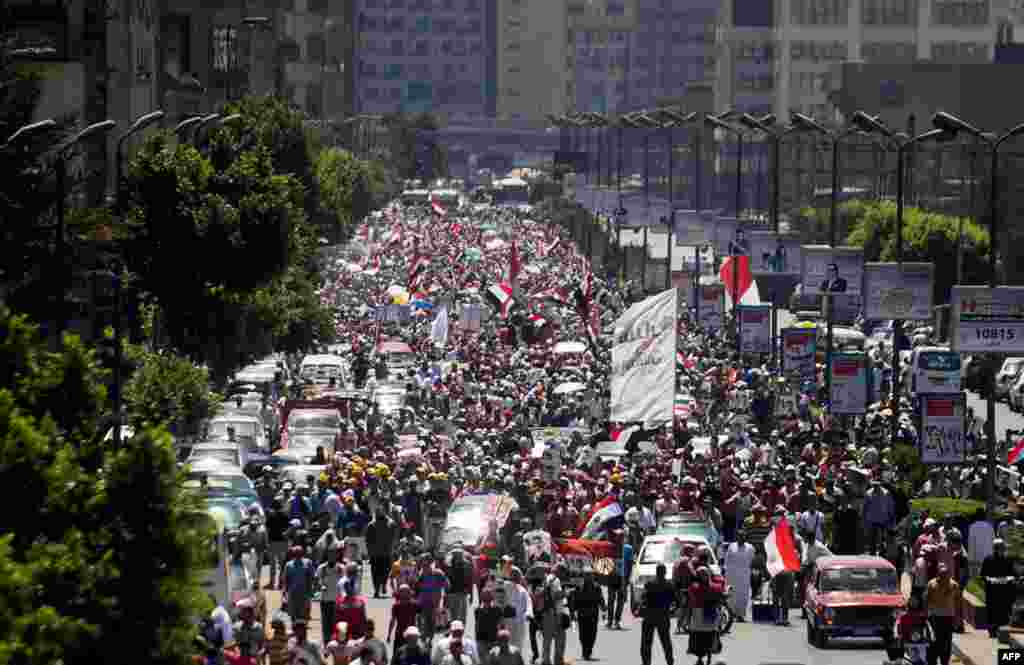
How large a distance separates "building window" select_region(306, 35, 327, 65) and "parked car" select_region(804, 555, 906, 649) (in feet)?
502

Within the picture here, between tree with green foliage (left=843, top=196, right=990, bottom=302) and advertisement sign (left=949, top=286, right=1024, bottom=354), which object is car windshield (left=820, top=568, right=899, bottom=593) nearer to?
advertisement sign (left=949, top=286, right=1024, bottom=354)

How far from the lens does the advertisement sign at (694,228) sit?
85.2m

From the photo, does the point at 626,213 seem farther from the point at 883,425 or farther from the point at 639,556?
the point at 639,556

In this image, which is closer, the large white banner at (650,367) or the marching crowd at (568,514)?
the marching crowd at (568,514)

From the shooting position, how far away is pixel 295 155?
285ft

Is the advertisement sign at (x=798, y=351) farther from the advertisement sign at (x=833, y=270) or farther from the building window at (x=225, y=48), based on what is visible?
the building window at (x=225, y=48)

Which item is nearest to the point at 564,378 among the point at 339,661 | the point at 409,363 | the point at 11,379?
the point at 409,363

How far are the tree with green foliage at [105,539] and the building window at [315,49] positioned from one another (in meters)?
164

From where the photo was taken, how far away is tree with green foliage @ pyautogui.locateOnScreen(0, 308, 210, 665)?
62.3 ft

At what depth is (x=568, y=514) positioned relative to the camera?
36719 mm

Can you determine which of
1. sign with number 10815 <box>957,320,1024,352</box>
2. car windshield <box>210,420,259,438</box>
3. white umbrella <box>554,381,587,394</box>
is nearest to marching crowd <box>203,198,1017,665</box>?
white umbrella <box>554,381,587,394</box>

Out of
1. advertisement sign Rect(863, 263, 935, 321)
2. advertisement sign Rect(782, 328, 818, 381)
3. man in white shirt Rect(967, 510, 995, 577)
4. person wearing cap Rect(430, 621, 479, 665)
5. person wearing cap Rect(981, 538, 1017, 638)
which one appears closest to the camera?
person wearing cap Rect(430, 621, 479, 665)

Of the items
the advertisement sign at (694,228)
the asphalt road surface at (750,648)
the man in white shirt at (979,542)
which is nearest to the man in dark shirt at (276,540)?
the asphalt road surface at (750,648)

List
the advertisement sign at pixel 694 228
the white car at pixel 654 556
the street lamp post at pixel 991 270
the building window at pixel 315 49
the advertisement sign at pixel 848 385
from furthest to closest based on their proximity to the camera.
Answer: the building window at pixel 315 49, the advertisement sign at pixel 694 228, the advertisement sign at pixel 848 385, the street lamp post at pixel 991 270, the white car at pixel 654 556
